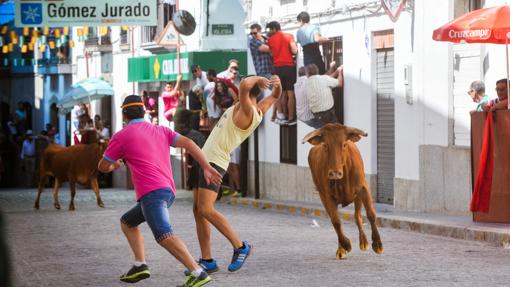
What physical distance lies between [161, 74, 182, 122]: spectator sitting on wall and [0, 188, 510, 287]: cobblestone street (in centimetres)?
1269

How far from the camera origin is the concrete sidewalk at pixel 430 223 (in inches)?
571

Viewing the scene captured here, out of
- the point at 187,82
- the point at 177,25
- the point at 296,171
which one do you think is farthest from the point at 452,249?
the point at 187,82

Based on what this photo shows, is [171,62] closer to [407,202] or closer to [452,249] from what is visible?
[407,202]

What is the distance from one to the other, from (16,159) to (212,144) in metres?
36.6

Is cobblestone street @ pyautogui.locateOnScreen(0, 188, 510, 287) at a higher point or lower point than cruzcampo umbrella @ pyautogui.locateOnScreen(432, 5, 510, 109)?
lower

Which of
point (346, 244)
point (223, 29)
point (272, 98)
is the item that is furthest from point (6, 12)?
point (272, 98)

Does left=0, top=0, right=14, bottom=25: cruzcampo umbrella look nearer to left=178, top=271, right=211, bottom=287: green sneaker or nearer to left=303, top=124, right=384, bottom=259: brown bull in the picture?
left=303, top=124, right=384, bottom=259: brown bull

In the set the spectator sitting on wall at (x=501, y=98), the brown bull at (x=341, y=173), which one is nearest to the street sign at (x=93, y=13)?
the spectator sitting on wall at (x=501, y=98)

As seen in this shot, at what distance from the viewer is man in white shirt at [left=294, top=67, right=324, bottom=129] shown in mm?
23266

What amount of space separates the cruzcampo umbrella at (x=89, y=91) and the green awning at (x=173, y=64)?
2.92 m

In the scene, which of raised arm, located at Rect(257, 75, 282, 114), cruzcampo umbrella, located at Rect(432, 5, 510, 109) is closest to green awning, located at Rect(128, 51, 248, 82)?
cruzcampo umbrella, located at Rect(432, 5, 510, 109)

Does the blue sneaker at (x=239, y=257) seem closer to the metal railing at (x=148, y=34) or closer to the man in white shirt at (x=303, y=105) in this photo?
the man in white shirt at (x=303, y=105)

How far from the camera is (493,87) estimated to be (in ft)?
57.9

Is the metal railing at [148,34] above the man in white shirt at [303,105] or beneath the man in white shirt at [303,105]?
above
